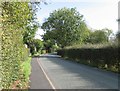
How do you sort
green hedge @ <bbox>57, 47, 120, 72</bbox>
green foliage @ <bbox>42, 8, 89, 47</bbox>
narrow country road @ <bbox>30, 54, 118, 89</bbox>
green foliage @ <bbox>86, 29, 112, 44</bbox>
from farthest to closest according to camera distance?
green foliage @ <bbox>86, 29, 112, 44</bbox> → green foliage @ <bbox>42, 8, 89, 47</bbox> → green hedge @ <bbox>57, 47, 120, 72</bbox> → narrow country road @ <bbox>30, 54, 118, 89</bbox>

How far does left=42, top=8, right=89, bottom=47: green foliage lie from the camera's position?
92.9 meters

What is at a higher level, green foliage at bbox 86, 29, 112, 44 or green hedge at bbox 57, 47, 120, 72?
green foliage at bbox 86, 29, 112, 44

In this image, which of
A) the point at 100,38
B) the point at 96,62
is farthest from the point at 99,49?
the point at 100,38

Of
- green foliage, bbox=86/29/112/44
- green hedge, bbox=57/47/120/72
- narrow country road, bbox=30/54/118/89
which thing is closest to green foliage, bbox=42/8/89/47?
green foliage, bbox=86/29/112/44

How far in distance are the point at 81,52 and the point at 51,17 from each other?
53.3 m

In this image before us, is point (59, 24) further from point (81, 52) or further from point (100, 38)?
point (81, 52)

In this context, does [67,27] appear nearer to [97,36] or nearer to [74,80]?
[97,36]

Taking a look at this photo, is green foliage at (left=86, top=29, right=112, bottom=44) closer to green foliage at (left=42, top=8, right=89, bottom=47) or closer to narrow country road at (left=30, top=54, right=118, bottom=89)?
green foliage at (left=42, top=8, right=89, bottom=47)


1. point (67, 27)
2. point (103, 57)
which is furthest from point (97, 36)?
point (103, 57)

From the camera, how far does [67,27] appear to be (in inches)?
3708

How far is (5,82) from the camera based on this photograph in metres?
10.3

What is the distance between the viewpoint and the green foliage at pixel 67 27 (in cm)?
9288

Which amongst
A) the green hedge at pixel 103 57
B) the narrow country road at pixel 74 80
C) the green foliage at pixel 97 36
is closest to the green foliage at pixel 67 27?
the green foliage at pixel 97 36

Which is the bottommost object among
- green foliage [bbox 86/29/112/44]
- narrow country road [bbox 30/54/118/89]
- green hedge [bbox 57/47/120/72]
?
narrow country road [bbox 30/54/118/89]
